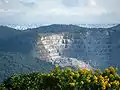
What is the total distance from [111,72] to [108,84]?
5.34 meters

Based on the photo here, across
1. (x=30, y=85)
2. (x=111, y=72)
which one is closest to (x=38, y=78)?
(x=30, y=85)

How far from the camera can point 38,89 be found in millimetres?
65750

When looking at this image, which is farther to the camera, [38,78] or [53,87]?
[38,78]

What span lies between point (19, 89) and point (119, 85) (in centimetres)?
1725

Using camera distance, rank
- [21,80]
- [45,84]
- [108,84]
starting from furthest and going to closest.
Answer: [21,80]
[45,84]
[108,84]

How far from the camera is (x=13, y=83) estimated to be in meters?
67.4

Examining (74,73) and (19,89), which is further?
(19,89)

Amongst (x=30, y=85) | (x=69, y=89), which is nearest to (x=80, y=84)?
(x=69, y=89)

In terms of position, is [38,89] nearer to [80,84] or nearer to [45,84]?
[45,84]

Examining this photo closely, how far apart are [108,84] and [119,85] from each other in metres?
3.28

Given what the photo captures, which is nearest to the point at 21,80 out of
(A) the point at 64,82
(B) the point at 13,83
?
(B) the point at 13,83

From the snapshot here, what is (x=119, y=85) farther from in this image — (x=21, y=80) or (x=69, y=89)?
(x=21, y=80)

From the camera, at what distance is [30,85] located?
66125 mm

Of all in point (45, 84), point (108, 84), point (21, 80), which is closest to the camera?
point (108, 84)
